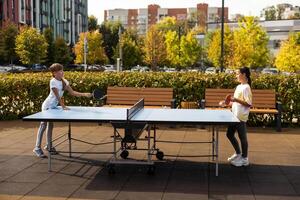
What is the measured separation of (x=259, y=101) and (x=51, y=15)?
2973 inches

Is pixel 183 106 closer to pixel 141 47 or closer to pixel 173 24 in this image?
pixel 141 47

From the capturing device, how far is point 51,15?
275ft

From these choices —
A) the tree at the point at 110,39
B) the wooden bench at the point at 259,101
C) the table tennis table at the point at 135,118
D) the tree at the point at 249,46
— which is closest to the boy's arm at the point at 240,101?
the table tennis table at the point at 135,118

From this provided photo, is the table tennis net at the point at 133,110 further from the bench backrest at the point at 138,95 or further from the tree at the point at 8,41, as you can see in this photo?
the tree at the point at 8,41

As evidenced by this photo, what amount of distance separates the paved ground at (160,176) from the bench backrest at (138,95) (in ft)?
8.01

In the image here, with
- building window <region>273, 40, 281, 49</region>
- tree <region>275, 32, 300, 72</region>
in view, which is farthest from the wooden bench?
building window <region>273, 40, 281, 49</region>

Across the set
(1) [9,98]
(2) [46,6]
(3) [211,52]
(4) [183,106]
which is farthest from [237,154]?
(2) [46,6]

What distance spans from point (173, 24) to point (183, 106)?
A: 97.8 metres

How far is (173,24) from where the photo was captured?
109 metres

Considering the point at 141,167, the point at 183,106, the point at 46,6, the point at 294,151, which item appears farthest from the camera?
the point at 46,6

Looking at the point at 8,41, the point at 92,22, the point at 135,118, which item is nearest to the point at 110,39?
the point at 92,22

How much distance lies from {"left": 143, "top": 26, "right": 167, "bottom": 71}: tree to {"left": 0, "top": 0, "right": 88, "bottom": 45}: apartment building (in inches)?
734

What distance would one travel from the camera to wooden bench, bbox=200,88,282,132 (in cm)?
1201

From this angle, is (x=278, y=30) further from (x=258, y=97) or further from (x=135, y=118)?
(x=135, y=118)
